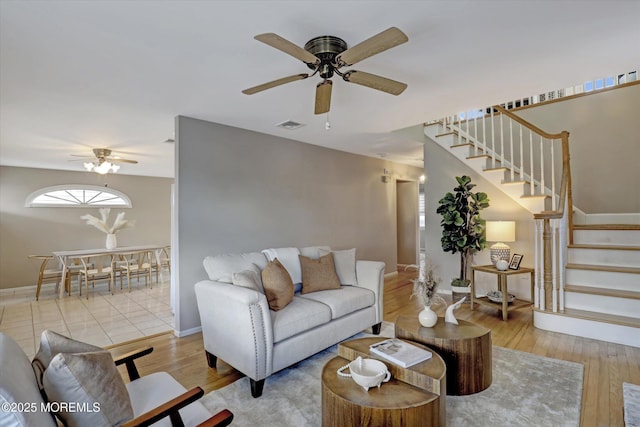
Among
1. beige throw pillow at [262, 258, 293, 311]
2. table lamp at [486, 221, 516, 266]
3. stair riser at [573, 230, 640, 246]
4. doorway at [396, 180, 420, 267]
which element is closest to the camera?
beige throw pillow at [262, 258, 293, 311]

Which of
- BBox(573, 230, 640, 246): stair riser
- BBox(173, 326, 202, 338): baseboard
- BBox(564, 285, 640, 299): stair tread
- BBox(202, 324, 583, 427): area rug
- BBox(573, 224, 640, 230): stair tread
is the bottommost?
BBox(173, 326, 202, 338): baseboard

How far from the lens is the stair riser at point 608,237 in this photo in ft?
12.4

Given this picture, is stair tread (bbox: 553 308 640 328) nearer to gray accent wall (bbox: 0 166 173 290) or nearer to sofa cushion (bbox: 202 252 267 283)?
sofa cushion (bbox: 202 252 267 283)

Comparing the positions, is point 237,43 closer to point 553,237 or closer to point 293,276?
point 293,276

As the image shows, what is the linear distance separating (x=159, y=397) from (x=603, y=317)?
4.06 meters

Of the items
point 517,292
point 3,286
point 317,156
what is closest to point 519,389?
point 517,292

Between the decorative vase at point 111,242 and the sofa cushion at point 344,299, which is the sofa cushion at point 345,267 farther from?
the decorative vase at point 111,242

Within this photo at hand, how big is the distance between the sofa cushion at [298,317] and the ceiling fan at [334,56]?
1.72 m

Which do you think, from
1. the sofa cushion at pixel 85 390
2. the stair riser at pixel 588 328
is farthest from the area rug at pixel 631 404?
the sofa cushion at pixel 85 390

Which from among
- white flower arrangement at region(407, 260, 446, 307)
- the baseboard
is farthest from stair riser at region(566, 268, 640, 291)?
the baseboard

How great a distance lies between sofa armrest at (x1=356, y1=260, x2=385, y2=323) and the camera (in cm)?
342

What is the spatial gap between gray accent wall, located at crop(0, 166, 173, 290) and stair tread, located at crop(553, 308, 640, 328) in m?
8.41

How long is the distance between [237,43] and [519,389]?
321 cm

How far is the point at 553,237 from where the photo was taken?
3.52 metres
